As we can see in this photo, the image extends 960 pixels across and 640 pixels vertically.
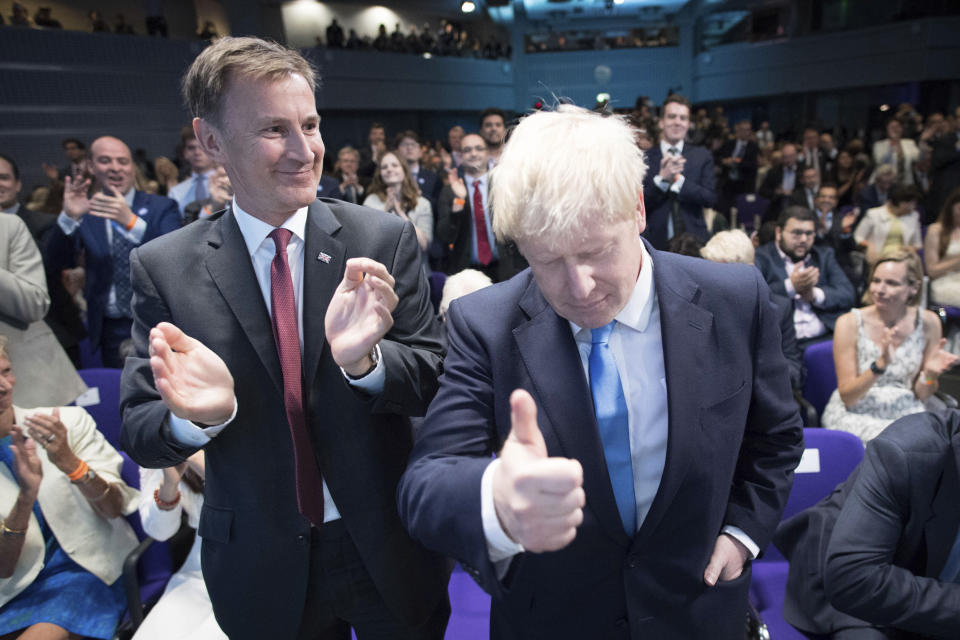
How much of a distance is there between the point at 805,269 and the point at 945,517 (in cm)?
258

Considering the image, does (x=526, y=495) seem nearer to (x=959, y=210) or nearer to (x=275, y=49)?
(x=275, y=49)

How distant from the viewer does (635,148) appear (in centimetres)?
94

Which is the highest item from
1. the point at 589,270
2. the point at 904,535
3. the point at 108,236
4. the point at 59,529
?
the point at 589,270

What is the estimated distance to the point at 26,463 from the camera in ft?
5.89

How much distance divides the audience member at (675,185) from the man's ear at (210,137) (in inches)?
122

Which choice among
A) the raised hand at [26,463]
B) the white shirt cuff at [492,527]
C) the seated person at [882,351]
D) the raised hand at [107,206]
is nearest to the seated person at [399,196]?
the raised hand at [107,206]

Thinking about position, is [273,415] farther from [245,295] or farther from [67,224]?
[67,224]

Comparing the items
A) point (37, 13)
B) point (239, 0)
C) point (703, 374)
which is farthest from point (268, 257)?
point (239, 0)

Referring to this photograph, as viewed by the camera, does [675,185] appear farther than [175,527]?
Yes

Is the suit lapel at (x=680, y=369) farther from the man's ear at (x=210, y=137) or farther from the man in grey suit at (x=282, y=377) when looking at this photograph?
the man's ear at (x=210, y=137)

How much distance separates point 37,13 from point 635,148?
12.4m

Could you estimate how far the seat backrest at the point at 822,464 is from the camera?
2088 millimetres

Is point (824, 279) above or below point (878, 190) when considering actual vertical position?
→ below

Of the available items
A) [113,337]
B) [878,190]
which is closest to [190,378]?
[113,337]
